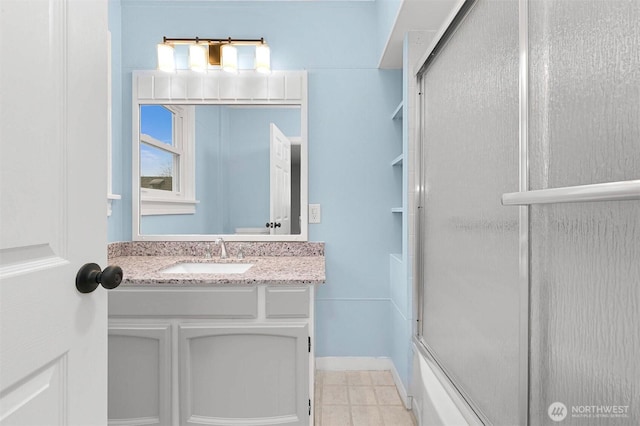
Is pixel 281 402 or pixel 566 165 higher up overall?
pixel 566 165

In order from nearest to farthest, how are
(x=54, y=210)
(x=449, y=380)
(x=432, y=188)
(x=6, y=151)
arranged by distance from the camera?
(x=6, y=151)
(x=54, y=210)
(x=449, y=380)
(x=432, y=188)

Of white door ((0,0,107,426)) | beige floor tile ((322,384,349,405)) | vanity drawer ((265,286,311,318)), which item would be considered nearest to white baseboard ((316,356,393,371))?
beige floor tile ((322,384,349,405))

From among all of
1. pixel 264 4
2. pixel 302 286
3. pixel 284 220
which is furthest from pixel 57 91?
pixel 264 4

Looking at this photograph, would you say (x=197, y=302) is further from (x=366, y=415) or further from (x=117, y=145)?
(x=117, y=145)

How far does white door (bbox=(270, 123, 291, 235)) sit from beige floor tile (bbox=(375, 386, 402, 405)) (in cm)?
106

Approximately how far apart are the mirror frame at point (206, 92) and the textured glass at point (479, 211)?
3.67 feet

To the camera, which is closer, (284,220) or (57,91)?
(57,91)

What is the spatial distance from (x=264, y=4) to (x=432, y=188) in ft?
5.49

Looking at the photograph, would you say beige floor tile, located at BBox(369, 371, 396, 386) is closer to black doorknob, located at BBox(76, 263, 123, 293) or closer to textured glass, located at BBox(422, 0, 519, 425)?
textured glass, located at BBox(422, 0, 519, 425)

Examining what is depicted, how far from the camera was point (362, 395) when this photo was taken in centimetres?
207

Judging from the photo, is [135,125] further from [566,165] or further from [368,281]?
[566,165]

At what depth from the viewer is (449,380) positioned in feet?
3.69

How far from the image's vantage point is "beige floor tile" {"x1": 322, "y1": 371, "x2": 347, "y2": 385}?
2213 mm

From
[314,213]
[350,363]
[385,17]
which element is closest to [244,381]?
A: [350,363]
